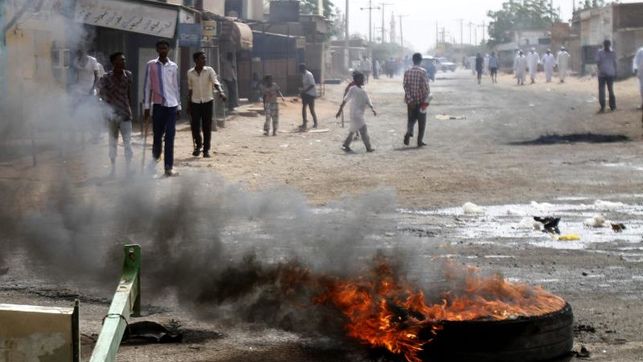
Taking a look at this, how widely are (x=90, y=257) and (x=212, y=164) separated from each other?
9124 millimetres

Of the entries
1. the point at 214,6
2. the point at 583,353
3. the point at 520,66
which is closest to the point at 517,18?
the point at 520,66

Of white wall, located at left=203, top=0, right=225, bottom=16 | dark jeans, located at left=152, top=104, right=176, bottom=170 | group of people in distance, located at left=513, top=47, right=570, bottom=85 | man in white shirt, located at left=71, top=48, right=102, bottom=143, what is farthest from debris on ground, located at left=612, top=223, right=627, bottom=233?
group of people in distance, located at left=513, top=47, right=570, bottom=85

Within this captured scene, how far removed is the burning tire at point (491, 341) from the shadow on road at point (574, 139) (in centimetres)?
1447

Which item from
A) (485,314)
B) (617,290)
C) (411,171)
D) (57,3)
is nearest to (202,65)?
(411,171)

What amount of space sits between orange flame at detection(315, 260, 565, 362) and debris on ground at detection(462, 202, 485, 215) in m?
5.16

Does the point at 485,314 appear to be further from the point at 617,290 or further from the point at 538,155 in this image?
the point at 538,155

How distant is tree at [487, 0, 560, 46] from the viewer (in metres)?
118

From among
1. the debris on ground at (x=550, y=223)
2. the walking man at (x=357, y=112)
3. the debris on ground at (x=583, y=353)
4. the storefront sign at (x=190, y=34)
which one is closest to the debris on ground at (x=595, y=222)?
the debris on ground at (x=550, y=223)

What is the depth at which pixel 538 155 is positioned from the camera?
1738 cm

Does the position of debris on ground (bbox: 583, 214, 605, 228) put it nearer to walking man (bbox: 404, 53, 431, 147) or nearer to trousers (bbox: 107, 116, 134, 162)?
trousers (bbox: 107, 116, 134, 162)

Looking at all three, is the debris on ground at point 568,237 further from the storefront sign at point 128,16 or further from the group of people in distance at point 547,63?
the group of people in distance at point 547,63

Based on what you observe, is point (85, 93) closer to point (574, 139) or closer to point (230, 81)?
point (574, 139)

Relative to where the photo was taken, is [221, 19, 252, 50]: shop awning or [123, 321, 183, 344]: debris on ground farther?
[221, 19, 252, 50]: shop awning

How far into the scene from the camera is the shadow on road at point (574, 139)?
19.7 m
